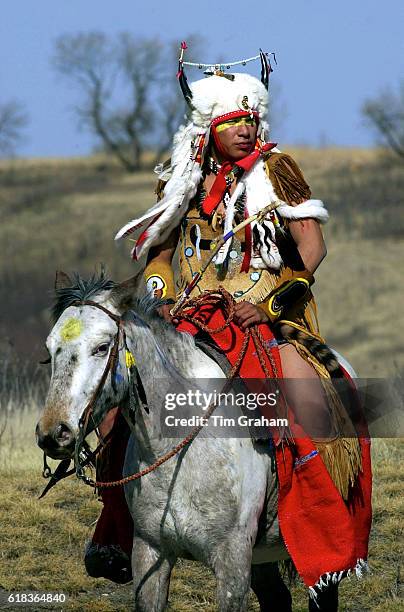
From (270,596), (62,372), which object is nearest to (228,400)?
(62,372)

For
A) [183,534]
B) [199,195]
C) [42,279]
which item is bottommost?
[42,279]

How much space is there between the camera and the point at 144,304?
16.6 feet

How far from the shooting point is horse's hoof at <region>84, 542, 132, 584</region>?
570 cm

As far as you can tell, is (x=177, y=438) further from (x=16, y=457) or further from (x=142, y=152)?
(x=142, y=152)

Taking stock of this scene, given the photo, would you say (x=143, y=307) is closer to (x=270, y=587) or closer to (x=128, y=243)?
(x=270, y=587)

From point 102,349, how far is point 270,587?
206 centimetres

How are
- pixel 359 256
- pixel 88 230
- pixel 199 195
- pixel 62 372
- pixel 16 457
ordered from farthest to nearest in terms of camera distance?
pixel 88 230, pixel 359 256, pixel 16 457, pixel 199 195, pixel 62 372

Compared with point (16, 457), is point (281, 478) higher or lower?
higher

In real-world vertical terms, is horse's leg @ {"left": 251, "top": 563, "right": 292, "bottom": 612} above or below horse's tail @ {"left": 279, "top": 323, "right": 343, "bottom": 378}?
below

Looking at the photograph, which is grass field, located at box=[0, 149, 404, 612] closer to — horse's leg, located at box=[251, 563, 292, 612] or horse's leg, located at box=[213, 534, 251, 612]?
horse's leg, located at box=[251, 563, 292, 612]

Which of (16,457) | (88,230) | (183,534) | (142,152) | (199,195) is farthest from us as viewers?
(142,152)

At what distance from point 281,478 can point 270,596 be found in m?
1.12

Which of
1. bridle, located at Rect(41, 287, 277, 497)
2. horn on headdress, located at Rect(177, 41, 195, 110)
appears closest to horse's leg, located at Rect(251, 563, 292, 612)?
bridle, located at Rect(41, 287, 277, 497)

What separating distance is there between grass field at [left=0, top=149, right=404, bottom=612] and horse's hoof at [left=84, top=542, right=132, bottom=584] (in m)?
1.28
